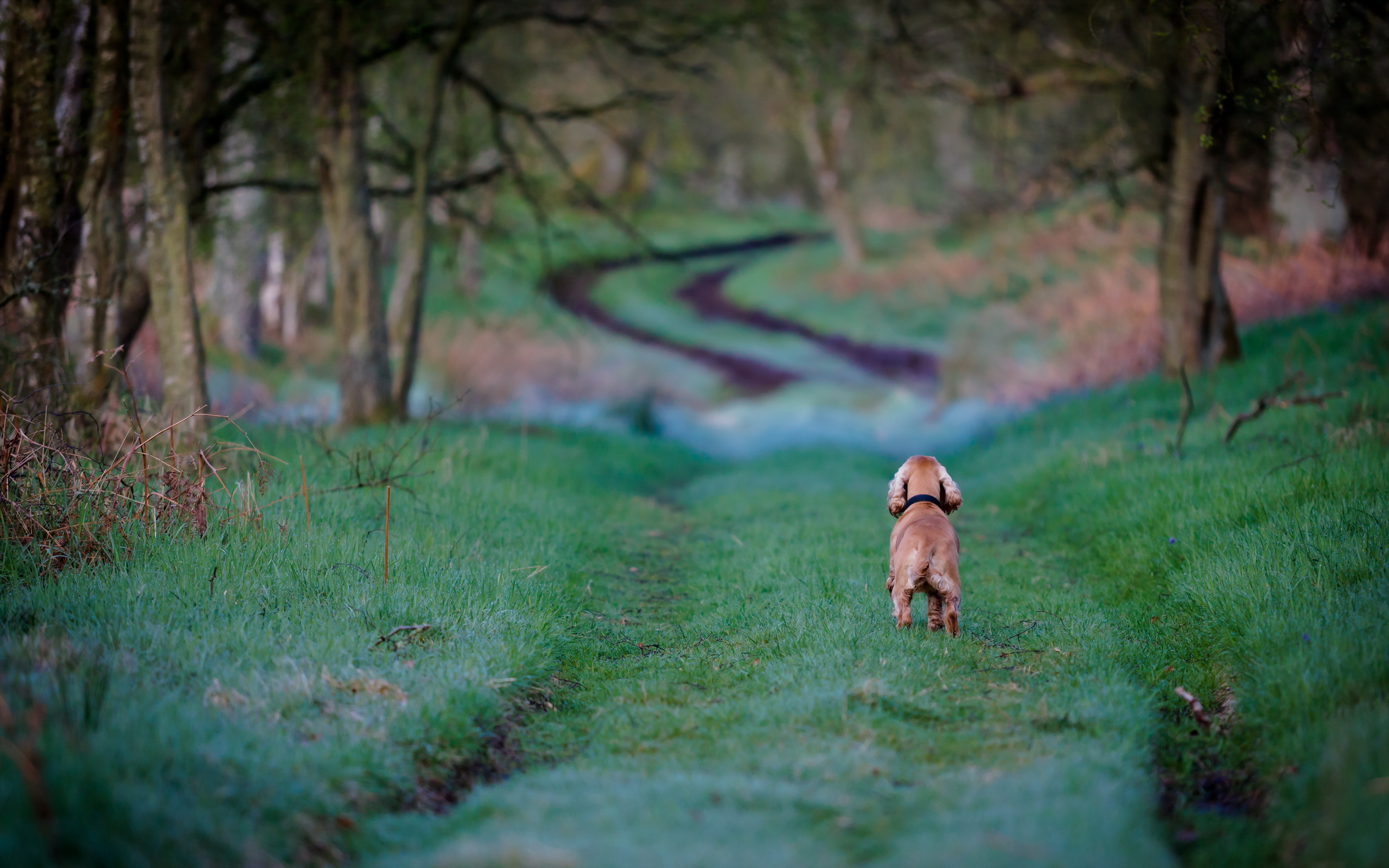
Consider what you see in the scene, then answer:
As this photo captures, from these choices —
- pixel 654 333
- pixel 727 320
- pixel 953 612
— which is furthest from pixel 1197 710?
pixel 727 320

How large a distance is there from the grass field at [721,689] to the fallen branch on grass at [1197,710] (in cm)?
5

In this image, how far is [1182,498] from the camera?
24.2 ft

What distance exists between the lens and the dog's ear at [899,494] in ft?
18.9

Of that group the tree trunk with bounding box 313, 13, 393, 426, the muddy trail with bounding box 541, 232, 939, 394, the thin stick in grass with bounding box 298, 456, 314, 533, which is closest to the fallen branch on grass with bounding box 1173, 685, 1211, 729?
the thin stick in grass with bounding box 298, 456, 314, 533

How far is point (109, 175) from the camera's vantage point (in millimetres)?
8875

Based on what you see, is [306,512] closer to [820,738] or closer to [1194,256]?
[820,738]

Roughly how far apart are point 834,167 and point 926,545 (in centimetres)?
2962

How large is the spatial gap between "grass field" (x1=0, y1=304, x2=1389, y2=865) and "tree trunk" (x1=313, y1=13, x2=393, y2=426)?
376 centimetres

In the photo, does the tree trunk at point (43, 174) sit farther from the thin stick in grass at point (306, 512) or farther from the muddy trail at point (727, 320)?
the muddy trail at point (727, 320)

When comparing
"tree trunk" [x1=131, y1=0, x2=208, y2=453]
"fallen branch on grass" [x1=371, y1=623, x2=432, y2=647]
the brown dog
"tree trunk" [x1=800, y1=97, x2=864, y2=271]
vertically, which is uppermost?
"tree trunk" [x1=800, y1=97, x2=864, y2=271]

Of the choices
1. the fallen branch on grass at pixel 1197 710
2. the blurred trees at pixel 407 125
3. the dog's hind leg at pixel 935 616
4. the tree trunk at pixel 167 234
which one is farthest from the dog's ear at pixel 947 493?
the tree trunk at pixel 167 234

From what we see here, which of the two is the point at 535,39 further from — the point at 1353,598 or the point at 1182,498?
the point at 1353,598

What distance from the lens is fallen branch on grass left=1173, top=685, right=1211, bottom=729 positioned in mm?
4617

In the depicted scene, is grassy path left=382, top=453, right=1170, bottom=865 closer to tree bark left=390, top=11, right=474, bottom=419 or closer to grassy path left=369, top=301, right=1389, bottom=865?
grassy path left=369, top=301, right=1389, bottom=865
